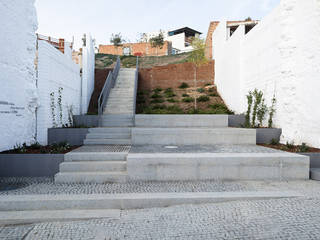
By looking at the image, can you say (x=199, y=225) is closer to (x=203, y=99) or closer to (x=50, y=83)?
(x=50, y=83)

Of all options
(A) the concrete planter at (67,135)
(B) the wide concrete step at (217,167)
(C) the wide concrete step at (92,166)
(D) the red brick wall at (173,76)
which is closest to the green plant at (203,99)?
(D) the red brick wall at (173,76)

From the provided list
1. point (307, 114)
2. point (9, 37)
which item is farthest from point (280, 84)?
point (9, 37)

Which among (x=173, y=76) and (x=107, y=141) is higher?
(x=173, y=76)

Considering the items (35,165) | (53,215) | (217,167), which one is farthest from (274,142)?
(35,165)

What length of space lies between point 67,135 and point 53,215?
3.43 meters

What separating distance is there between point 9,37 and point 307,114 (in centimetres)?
771

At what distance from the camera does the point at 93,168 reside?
13.2ft

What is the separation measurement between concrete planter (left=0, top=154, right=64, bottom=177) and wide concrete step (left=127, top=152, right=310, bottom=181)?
5.35ft

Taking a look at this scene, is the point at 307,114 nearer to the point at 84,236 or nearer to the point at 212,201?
the point at 212,201

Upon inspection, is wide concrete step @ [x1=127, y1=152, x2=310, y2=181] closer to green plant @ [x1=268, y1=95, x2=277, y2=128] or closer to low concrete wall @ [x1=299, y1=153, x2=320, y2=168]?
low concrete wall @ [x1=299, y1=153, x2=320, y2=168]

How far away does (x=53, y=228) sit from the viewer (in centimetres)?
250

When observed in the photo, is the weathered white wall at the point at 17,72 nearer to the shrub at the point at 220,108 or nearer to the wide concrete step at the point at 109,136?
the wide concrete step at the point at 109,136

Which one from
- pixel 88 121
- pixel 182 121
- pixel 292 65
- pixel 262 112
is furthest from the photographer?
pixel 182 121

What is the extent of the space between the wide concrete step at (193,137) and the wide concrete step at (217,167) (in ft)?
5.99
